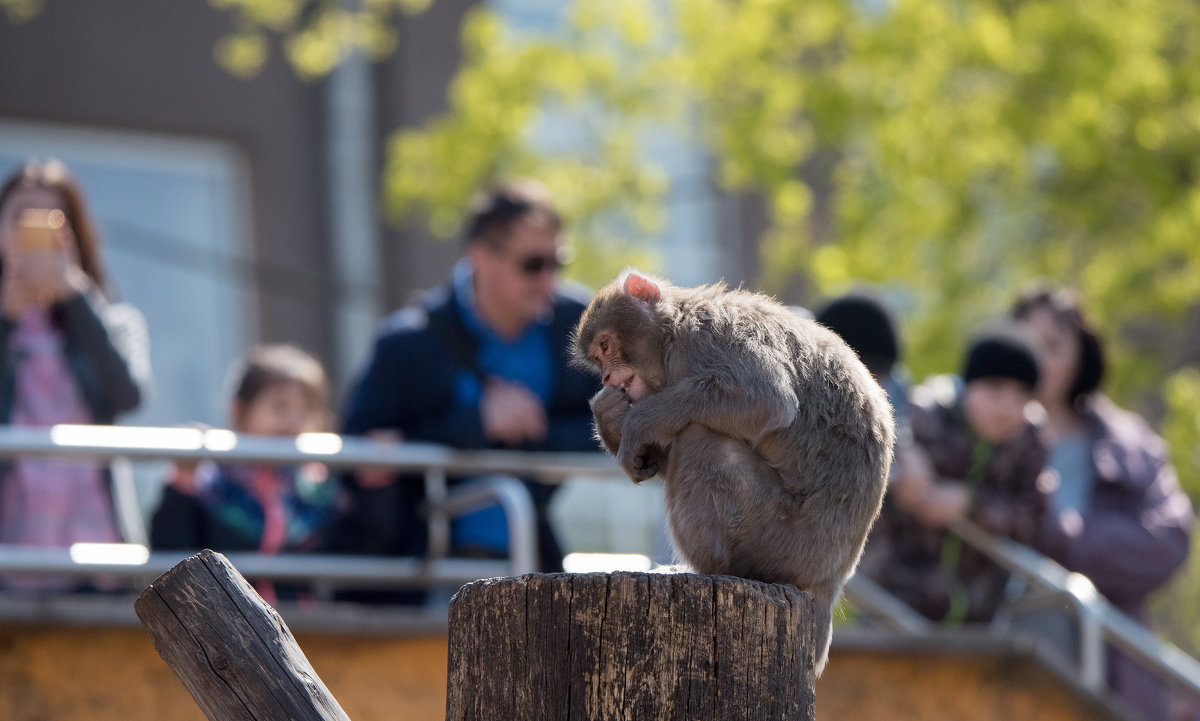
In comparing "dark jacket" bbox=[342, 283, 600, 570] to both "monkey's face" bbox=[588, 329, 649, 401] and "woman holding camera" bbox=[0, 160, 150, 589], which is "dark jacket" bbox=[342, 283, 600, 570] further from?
"monkey's face" bbox=[588, 329, 649, 401]

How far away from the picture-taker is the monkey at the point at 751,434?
10.2ft

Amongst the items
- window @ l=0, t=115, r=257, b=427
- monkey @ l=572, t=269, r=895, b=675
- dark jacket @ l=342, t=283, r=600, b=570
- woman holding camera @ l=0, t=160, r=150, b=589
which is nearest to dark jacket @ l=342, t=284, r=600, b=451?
dark jacket @ l=342, t=283, r=600, b=570

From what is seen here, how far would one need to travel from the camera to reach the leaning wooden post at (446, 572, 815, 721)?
263cm

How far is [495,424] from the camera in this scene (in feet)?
17.9

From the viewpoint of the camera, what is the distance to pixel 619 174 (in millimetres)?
11492

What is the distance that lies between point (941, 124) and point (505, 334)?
4726 millimetres

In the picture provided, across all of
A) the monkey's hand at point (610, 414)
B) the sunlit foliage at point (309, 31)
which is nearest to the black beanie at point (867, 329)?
the monkey's hand at point (610, 414)

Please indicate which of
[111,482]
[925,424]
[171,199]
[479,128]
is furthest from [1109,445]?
[171,199]

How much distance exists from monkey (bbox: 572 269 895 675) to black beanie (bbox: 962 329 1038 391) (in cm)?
261

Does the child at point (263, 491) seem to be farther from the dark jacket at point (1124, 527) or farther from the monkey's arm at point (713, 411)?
the dark jacket at point (1124, 527)

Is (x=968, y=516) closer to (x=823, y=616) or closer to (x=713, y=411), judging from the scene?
(x=823, y=616)

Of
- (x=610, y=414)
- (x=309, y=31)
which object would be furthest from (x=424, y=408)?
(x=309, y=31)

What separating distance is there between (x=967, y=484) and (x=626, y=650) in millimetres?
3581

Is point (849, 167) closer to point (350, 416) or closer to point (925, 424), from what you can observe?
point (925, 424)
